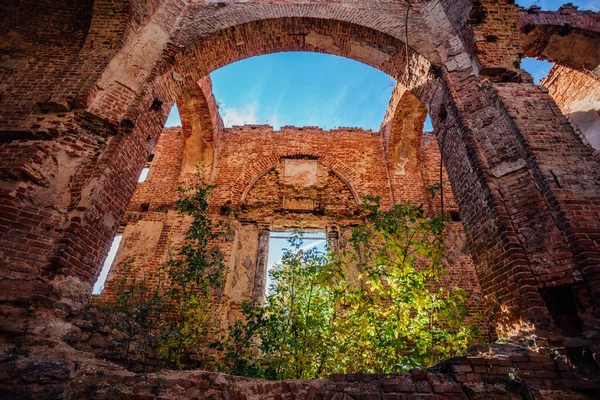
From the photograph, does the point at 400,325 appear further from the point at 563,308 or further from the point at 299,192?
the point at 299,192

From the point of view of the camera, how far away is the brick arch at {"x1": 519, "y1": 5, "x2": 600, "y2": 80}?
6914 mm

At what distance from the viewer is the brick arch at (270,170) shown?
8.39 metres

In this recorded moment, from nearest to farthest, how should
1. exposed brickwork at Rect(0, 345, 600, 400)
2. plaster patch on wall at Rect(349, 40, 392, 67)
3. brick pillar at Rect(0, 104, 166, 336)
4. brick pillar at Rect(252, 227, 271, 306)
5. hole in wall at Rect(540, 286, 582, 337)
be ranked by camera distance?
exposed brickwork at Rect(0, 345, 600, 400)
hole in wall at Rect(540, 286, 582, 337)
brick pillar at Rect(0, 104, 166, 336)
plaster patch on wall at Rect(349, 40, 392, 67)
brick pillar at Rect(252, 227, 271, 306)

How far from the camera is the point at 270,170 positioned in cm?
883

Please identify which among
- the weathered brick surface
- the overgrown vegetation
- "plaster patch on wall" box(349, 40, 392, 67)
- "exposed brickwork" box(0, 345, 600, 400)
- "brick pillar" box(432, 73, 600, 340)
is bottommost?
"exposed brickwork" box(0, 345, 600, 400)

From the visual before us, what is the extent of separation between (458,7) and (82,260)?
7.29 meters

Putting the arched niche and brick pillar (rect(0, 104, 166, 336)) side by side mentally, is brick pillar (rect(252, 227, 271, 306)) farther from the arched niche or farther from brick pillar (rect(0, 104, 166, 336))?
brick pillar (rect(0, 104, 166, 336))

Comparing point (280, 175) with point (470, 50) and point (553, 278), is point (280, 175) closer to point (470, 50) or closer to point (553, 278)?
point (470, 50)

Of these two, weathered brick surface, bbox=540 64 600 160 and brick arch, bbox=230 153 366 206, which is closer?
weathered brick surface, bbox=540 64 600 160

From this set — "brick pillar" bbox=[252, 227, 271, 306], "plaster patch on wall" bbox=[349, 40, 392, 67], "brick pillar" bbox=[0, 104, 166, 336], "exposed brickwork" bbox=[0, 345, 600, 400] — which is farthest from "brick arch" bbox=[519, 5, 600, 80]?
"brick pillar" bbox=[0, 104, 166, 336]

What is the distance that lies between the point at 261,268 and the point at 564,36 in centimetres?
895

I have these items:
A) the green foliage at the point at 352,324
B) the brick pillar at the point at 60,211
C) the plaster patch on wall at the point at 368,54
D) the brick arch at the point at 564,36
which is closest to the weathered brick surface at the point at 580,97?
the brick arch at the point at 564,36

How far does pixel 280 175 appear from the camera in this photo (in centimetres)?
871

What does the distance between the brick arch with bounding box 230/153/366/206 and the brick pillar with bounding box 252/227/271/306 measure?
111cm
